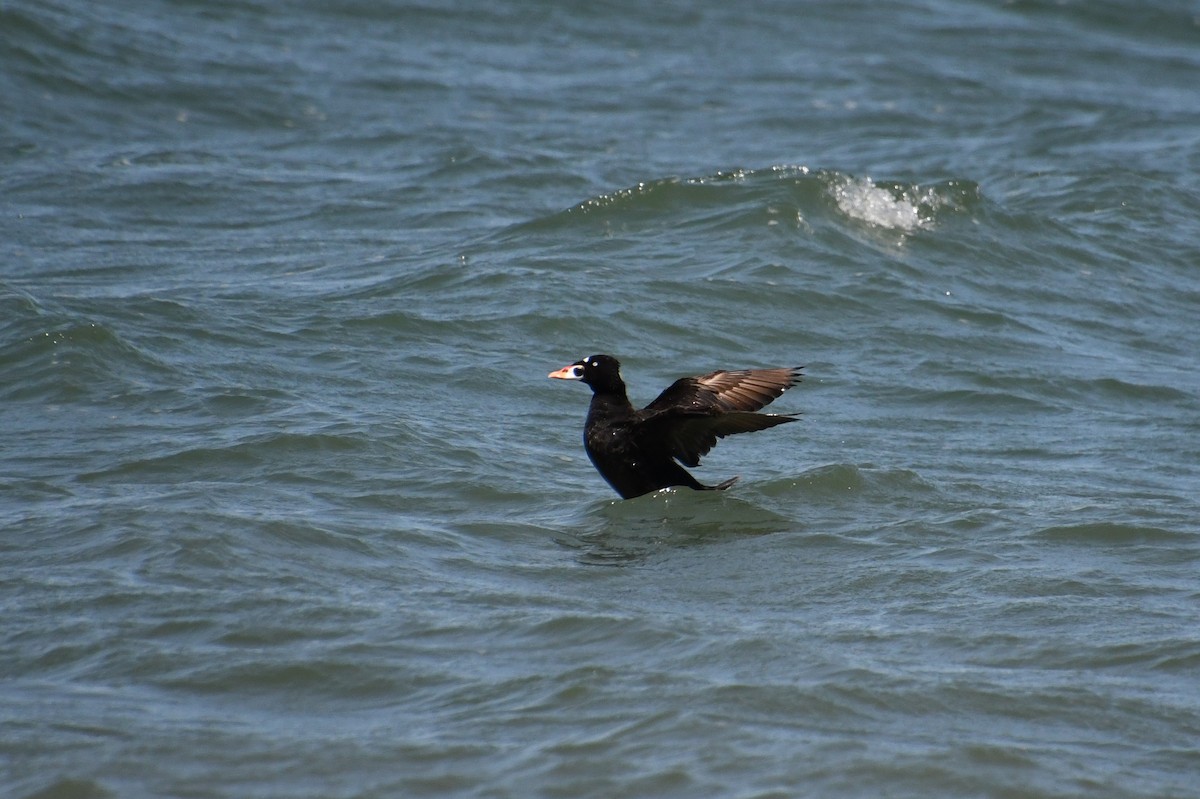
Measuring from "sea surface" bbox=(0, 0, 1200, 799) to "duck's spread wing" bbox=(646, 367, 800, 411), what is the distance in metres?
0.54

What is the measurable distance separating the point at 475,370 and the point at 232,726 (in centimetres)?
498

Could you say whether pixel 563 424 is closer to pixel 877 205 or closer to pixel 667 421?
pixel 667 421

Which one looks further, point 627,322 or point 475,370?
point 627,322

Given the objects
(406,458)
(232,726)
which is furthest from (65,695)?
(406,458)

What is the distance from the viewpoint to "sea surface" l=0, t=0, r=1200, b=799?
185 inches

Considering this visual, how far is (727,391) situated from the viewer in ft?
23.8

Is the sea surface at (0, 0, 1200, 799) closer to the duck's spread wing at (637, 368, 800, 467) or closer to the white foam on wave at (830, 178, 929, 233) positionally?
the white foam on wave at (830, 178, 929, 233)

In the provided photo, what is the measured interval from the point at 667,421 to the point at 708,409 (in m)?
0.23

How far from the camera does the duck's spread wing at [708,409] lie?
709 cm

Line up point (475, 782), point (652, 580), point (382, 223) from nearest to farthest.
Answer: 1. point (475, 782)
2. point (652, 580)
3. point (382, 223)

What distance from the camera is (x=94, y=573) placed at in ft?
19.1

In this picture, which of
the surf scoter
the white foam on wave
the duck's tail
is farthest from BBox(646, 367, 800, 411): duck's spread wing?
the white foam on wave

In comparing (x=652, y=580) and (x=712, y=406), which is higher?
(x=712, y=406)

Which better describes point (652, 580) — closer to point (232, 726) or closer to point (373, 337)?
point (232, 726)
